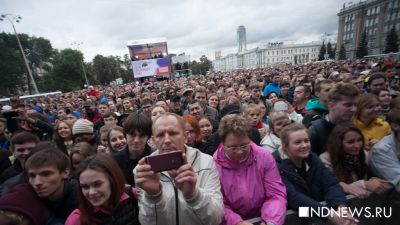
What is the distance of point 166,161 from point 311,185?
5.37 feet

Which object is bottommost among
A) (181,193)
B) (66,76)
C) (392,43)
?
(181,193)

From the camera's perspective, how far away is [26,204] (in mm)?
1800

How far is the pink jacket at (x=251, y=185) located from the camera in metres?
1.98

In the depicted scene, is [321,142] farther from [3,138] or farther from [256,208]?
[3,138]

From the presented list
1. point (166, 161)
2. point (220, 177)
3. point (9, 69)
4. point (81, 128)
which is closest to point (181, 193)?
point (166, 161)

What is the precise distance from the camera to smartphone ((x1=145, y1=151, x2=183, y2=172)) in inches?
52.9

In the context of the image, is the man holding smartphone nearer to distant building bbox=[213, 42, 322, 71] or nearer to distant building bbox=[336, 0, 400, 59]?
distant building bbox=[336, 0, 400, 59]

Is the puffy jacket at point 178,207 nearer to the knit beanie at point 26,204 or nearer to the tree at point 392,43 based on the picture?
the knit beanie at point 26,204

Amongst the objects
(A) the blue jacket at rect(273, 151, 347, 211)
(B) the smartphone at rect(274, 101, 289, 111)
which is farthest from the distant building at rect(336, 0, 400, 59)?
(A) the blue jacket at rect(273, 151, 347, 211)

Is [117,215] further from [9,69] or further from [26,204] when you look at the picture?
[9,69]

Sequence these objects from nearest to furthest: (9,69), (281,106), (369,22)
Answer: (281,106) < (9,69) < (369,22)

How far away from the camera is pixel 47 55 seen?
66625mm

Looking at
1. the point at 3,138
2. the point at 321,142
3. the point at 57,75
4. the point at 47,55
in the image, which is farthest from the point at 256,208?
the point at 47,55

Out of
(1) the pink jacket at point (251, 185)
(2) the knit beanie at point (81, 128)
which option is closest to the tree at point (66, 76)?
(2) the knit beanie at point (81, 128)
